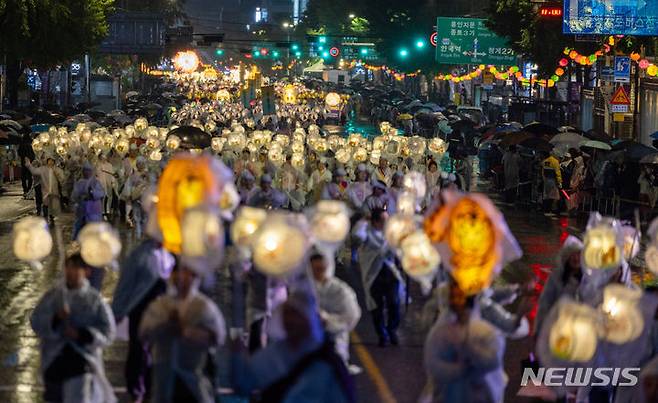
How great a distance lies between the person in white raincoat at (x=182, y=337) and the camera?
28.9 ft

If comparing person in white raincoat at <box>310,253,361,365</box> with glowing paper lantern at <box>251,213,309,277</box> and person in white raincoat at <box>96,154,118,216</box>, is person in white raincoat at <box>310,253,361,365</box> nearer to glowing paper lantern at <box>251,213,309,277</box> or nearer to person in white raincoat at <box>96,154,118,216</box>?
glowing paper lantern at <box>251,213,309,277</box>

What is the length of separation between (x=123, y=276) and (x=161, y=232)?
6.46 ft

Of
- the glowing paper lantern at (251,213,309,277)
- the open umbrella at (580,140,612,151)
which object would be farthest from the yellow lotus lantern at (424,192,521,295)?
the open umbrella at (580,140,612,151)

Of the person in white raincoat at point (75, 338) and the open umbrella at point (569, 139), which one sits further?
the open umbrella at point (569, 139)

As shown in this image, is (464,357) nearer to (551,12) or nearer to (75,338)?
(75,338)

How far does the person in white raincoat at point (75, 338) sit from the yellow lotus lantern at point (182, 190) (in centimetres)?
67

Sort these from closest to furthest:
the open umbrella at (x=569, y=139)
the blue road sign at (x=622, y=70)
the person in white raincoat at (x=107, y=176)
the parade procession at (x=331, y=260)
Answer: the parade procession at (x=331, y=260), the person in white raincoat at (x=107, y=176), the open umbrella at (x=569, y=139), the blue road sign at (x=622, y=70)

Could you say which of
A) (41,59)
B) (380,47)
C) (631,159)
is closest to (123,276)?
(631,159)

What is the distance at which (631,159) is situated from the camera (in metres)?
29.1

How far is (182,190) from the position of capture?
9.30 m

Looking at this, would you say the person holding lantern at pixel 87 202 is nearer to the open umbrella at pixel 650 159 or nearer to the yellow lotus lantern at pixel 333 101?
the open umbrella at pixel 650 159

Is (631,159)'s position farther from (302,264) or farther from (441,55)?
(441,55)

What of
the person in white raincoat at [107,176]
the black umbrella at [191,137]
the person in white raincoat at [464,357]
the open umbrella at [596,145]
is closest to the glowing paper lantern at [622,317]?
the person in white raincoat at [464,357]

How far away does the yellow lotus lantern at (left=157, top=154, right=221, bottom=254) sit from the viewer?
9.21 metres
